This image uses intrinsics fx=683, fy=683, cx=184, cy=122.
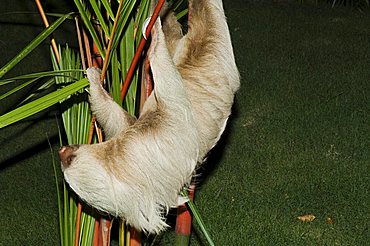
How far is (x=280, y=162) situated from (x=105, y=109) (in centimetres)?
194

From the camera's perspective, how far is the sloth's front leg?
130cm

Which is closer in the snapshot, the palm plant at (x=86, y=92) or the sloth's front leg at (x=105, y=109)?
the sloth's front leg at (x=105, y=109)

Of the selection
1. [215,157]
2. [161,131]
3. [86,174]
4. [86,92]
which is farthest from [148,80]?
[215,157]

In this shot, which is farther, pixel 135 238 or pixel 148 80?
pixel 135 238

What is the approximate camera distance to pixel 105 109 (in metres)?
1.32

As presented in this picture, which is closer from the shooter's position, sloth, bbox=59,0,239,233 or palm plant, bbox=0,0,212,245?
sloth, bbox=59,0,239,233

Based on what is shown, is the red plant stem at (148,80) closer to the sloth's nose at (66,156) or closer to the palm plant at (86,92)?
the palm plant at (86,92)

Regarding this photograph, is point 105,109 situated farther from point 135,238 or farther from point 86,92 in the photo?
point 135,238

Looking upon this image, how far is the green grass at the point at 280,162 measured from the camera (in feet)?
8.86

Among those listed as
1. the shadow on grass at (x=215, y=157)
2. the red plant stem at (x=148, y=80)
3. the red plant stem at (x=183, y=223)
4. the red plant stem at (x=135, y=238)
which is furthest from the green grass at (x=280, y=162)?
the red plant stem at (x=148, y=80)

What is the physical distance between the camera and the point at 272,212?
278 centimetres

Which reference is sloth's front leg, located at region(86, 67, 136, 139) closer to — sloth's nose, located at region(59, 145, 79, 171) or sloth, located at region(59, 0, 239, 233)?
sloth, located at region(59, 0, 239, 233)

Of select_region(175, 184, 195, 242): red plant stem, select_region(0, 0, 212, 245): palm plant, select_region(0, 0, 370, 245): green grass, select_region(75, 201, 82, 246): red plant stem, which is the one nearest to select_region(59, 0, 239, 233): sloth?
select_region(0, 0, 212, 245): palm plant

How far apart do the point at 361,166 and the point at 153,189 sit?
81.0 inches
